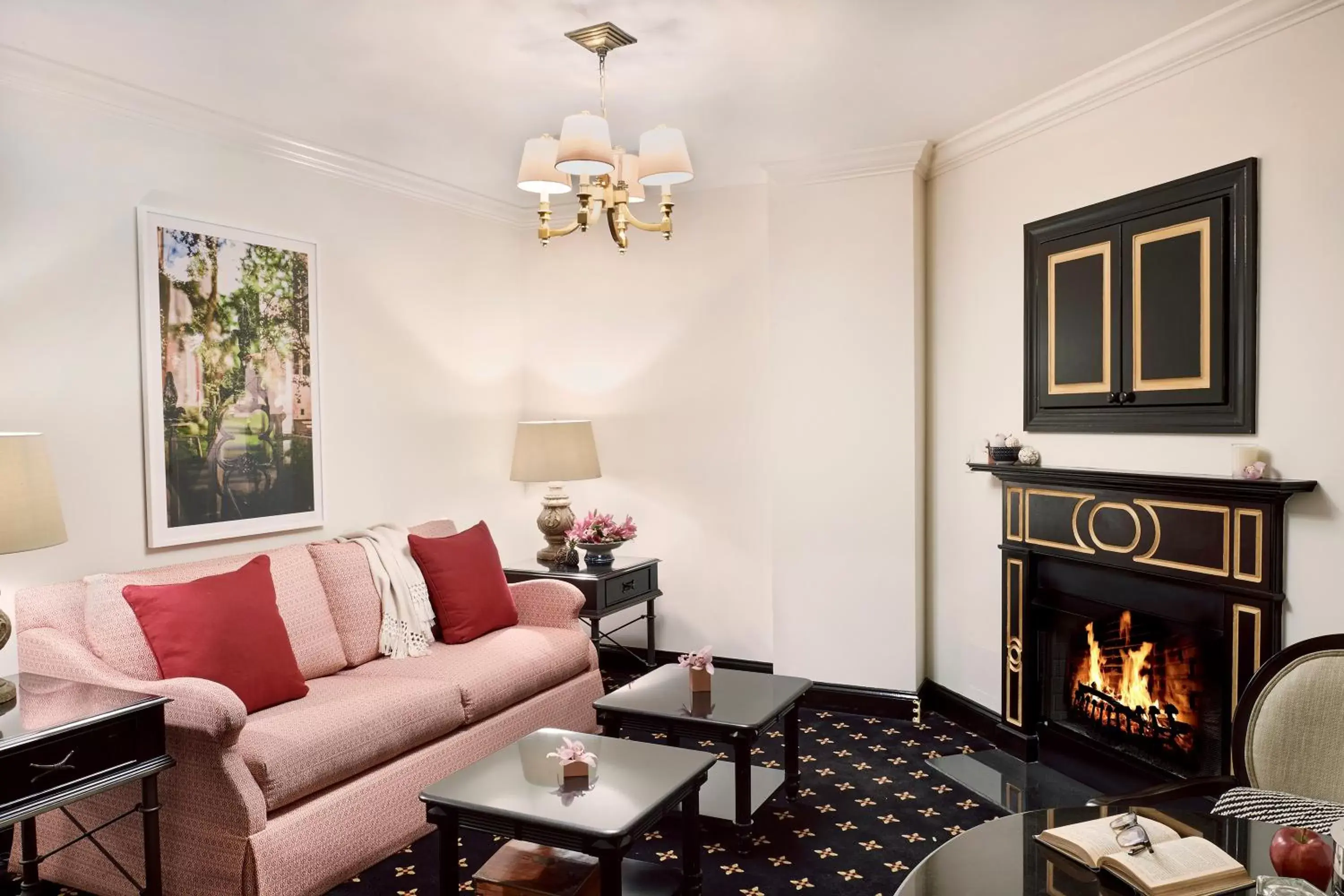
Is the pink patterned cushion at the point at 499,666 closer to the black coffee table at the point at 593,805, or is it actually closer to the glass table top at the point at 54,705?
the black coffee table at the point at 593,805

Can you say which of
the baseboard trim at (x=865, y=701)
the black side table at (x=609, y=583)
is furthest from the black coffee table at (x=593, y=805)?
the baseboard trim at (x=865, y=701)

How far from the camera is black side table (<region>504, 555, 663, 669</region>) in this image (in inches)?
176

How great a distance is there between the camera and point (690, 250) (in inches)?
198

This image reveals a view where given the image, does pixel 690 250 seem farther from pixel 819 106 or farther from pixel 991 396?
pixel 991 396

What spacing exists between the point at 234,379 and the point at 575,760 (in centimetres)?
222

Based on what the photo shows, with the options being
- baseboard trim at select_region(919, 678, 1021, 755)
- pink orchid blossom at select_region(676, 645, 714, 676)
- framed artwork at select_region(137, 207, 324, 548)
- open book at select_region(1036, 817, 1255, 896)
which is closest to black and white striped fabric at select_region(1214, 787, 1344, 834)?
open book at select_region(1036, 817, 1255, 896)

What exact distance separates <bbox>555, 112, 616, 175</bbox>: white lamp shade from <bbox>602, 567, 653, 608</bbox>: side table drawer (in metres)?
2.22

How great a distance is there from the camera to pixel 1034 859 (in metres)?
1.74

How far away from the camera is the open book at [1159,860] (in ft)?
5.12

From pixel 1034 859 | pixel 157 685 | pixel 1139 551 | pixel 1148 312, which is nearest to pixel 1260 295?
pixel 1148 312

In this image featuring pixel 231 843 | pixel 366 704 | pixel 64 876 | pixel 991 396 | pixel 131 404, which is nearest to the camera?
pixel 231 843

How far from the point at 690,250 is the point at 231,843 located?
3.56m

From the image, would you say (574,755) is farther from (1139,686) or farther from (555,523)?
(555,523)

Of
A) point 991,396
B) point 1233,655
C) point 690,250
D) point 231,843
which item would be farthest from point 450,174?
point 1233,655
